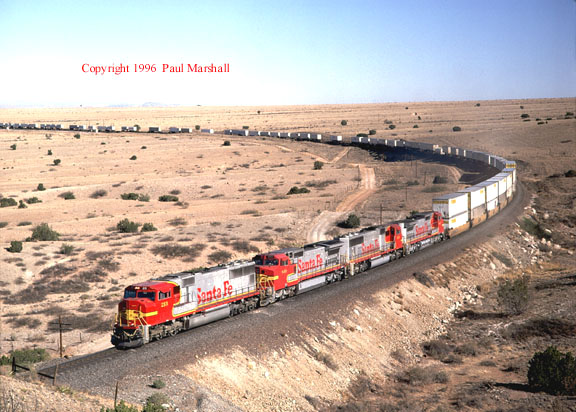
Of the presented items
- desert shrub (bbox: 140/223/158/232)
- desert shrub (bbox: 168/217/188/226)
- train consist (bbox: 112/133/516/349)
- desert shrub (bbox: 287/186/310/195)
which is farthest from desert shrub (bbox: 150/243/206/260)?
desert shrub (bbox: 287/186/310/195)

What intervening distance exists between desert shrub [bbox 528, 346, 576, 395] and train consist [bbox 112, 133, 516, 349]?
46.3 ft

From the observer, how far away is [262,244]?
5372 cm

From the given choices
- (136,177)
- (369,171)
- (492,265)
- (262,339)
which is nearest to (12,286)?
(262,339)

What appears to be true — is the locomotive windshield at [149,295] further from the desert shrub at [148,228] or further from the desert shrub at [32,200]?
the desert shrub at [32,200]

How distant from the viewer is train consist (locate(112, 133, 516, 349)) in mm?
26500

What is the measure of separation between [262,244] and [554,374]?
31.2m

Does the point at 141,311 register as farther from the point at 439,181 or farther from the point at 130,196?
the point at 439,181

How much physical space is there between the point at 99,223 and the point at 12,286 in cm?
2152

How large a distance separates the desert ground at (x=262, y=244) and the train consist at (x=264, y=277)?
128 inches

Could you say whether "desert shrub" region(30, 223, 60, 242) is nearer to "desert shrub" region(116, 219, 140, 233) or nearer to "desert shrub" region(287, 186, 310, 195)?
"desert shrub" region(116, 219, 140, 233)

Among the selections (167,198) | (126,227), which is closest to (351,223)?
(126,227)

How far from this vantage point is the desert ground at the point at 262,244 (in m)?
27.7

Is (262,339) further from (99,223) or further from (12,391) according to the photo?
(99,223)

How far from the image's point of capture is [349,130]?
17275 cm
